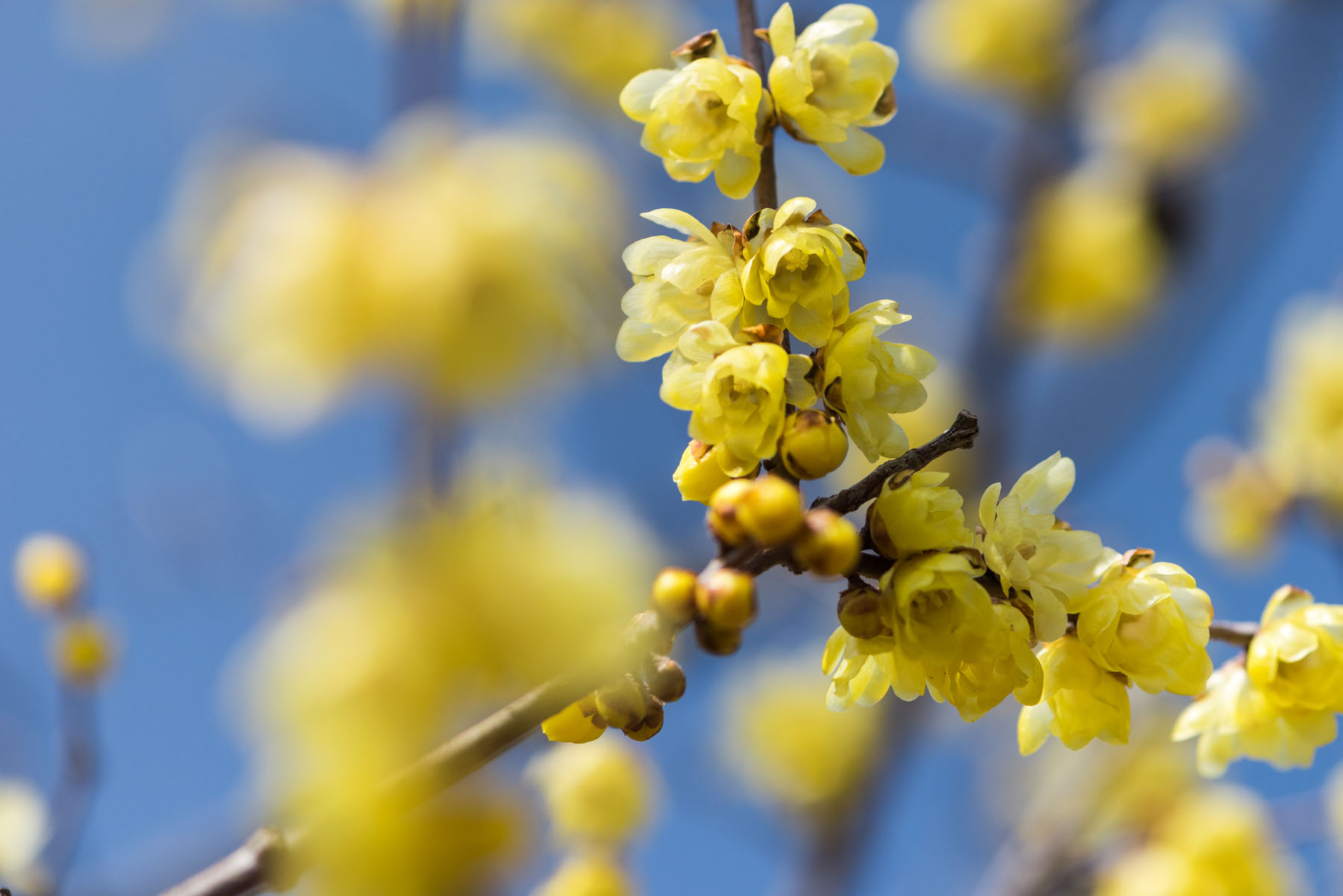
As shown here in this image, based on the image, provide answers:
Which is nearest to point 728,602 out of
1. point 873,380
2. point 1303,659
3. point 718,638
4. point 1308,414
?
point 718,638

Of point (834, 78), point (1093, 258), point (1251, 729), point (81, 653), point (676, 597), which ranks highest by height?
point (1093, 258)

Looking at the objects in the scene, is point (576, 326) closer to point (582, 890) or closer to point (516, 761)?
point (516, 761)

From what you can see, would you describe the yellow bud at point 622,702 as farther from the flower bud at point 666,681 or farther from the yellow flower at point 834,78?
the yellow flower at point 834,78

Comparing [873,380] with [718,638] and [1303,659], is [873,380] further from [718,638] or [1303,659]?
[1303,659]

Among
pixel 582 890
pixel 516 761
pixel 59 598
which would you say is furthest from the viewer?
pixel 582 890

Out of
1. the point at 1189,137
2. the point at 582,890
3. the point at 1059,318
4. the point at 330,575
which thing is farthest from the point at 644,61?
the point at 330,575

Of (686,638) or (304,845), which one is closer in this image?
(304,845)
